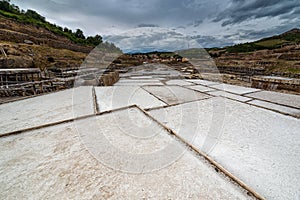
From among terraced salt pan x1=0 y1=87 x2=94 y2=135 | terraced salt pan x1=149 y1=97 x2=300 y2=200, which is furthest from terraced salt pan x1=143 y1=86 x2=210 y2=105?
terraced salt pan x1=0 y1=87 x2=94 y2=135

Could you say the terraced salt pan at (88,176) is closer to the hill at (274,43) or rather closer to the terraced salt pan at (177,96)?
the terraced salt pan at (177,96)

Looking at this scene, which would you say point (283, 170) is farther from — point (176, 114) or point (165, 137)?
point (176, 114)

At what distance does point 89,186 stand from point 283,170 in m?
2.27

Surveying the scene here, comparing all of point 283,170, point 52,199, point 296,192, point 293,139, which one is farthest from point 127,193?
point 293,139

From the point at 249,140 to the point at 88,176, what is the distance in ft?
8.30

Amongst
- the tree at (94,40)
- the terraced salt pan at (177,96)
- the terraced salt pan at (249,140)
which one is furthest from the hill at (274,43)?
the tree at (94,40)

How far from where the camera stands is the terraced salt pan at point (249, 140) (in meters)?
1.55

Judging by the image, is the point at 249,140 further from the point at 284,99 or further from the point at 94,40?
the point at 94,40

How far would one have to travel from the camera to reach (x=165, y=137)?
7.43 ft

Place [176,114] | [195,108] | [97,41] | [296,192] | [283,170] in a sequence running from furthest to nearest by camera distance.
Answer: [97,41] < [195,108] < [176,114] < [283,170] < [296,192]

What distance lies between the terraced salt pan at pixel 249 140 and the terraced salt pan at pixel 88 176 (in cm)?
Result: 43

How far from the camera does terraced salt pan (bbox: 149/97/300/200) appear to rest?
1547 millimetres

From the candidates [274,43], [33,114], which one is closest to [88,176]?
[33,114]

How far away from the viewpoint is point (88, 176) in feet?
4.92
